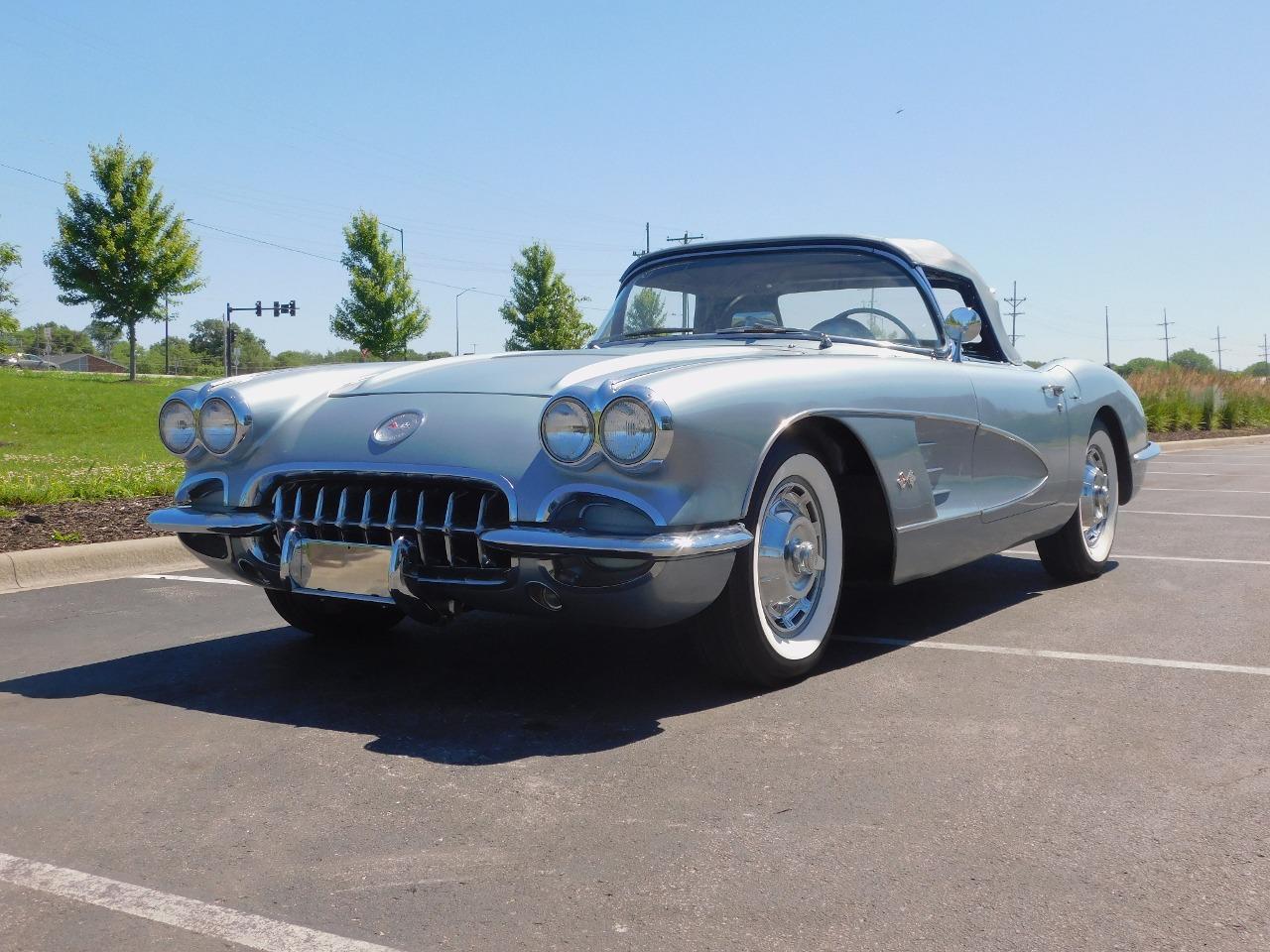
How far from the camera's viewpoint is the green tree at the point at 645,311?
5.13m

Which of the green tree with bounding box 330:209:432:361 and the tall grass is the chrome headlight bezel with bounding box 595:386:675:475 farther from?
the green tree with bounding box 330:209:432:361

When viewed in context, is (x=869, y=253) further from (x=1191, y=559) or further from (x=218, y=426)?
(x=1191, y=559)

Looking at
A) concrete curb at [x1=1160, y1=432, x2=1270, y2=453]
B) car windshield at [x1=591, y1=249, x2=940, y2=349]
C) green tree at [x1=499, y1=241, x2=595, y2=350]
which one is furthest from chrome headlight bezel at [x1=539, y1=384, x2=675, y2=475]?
green tree at [x1=499, y1=241, x2=595, y2=350]

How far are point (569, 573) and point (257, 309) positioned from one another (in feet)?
189

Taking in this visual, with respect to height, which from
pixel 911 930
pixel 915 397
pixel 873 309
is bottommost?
pixel 911 930

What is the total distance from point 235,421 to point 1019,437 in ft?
9.94

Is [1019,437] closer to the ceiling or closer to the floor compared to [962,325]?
closer to the floor

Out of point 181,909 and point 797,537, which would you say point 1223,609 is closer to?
point 797,537

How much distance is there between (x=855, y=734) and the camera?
327cm

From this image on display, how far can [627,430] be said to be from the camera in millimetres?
3256

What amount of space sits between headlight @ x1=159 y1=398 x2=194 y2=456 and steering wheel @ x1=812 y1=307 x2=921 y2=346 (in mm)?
2319

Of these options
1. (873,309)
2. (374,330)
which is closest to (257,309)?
(374,330)

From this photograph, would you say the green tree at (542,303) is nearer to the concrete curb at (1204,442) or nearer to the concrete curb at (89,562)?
the concrete curb at (1204,442)

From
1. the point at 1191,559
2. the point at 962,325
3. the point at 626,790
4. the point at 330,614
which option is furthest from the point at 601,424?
the point at 1191,559
